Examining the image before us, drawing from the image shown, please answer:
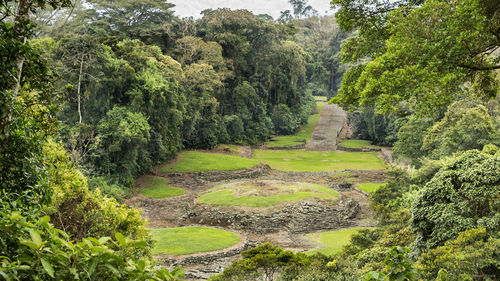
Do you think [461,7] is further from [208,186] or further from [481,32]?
[208,186]

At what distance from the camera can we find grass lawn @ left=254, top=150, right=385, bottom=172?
40.0 metres

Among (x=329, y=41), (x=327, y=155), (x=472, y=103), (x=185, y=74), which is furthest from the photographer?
(x=329, y=41)

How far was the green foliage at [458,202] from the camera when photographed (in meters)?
8.39

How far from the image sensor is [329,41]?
8325 centimetres

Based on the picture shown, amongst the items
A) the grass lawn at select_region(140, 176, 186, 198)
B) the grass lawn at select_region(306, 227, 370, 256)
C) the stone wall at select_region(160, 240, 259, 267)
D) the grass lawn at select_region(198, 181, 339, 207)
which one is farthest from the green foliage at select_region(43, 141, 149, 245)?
the grass lawn at select_region(140, 176, 186, 198)

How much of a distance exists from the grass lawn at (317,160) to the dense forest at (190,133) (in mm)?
5990

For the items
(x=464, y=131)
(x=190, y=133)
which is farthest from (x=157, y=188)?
(x=464, y=131)

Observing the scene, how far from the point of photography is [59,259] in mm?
2117

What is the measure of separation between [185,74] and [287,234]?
22849 mm

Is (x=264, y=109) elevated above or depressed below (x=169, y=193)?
above

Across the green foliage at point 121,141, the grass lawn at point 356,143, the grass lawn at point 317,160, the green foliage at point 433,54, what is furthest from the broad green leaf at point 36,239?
the grass lawn at point 356,143

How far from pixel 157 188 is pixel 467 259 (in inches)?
1012

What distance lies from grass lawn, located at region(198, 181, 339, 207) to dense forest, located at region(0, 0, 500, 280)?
5584 mm

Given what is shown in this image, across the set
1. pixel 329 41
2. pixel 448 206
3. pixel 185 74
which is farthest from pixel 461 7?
pixel 329 41
